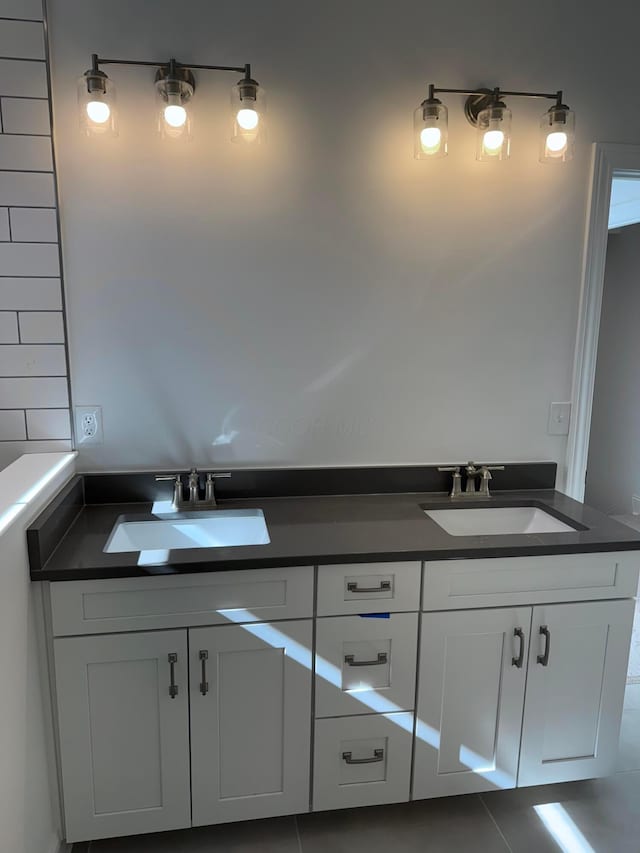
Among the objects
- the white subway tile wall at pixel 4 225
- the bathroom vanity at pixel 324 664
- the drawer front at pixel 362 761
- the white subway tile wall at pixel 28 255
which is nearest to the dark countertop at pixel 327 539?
the bathroom vanity at pixel 324 664

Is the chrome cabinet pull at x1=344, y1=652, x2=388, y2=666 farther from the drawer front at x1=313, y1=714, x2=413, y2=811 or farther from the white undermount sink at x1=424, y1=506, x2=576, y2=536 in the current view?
the white undermount sink at x1=424, y1=506, x2=576, y2=536

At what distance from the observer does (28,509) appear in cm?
145

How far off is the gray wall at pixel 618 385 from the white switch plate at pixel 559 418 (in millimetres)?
2287

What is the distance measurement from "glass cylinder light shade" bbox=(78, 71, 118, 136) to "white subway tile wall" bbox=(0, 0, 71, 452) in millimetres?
131

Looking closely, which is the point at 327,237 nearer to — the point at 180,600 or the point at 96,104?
the point at 96,104

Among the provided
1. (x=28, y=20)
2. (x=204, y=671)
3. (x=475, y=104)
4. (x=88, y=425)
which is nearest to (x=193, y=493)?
(x=88, y=425)

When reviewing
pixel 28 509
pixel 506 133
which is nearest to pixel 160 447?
pixel 28 509

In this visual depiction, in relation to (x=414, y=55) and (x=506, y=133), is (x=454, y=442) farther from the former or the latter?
(x=414, y=55)

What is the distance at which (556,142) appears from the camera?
6.19 feet

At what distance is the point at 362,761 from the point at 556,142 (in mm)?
1912

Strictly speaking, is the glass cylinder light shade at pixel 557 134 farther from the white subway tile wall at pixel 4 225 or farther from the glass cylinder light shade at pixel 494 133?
the white subway tile wall at pixel 4 225

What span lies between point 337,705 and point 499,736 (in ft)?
1.63

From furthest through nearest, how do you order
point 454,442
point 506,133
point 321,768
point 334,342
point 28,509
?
point 454,442, point 334,342, point 506,133, point 321,768, point 28,509

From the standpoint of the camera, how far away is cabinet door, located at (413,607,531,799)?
168 cm
